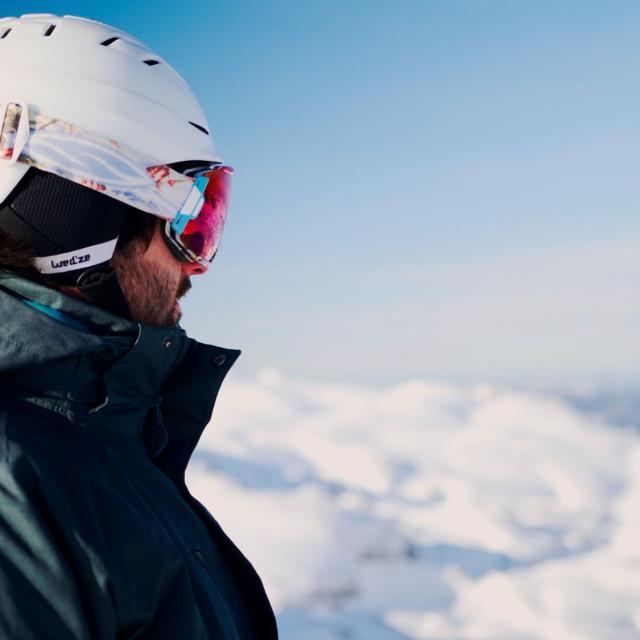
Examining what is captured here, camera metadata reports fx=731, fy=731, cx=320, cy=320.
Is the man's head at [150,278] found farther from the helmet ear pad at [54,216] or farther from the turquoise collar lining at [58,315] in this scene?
the turquoise collar lining at [58,315]

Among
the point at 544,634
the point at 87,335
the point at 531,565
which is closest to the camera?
the point at 87,335

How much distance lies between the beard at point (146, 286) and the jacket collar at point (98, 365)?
11cm

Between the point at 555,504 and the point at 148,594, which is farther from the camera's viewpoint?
the point at 555,504

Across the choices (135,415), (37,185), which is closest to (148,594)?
(135,415)

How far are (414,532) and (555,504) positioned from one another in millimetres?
3860

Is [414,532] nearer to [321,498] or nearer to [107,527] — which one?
[321,498]

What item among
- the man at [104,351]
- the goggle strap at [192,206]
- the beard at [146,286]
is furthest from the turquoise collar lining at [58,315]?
the goggle strap at [192,206]

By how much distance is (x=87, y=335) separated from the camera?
1435 mm

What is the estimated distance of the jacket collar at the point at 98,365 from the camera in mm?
1368

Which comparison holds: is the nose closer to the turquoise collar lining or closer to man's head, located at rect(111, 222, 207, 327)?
man's head, located at rect(111, 222, 207, 327)

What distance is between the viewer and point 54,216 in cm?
170

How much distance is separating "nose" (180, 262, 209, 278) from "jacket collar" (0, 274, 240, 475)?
26 cm

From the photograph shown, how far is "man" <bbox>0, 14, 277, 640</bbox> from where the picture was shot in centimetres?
119

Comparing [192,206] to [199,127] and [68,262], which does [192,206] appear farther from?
[68,262]
